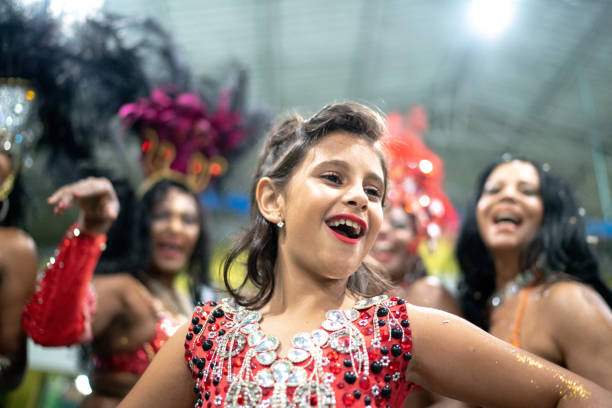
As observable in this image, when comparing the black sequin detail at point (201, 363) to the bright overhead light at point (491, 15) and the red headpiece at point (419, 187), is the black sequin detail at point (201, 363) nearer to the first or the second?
the red headpiece at point (419, 187)

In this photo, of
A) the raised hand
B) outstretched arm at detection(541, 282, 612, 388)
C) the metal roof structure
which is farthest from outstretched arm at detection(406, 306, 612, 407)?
the metal roof structure

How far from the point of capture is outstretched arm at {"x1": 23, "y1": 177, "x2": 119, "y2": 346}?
2018 mm

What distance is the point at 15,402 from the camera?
6.08 meters

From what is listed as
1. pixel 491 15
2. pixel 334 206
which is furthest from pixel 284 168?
pixel 491 15

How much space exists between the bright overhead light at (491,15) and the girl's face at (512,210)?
1.66 m

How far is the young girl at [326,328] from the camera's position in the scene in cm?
132

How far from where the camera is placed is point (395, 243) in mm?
2932

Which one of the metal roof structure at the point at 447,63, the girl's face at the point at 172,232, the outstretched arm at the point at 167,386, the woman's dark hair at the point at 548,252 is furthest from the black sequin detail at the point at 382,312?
the girl's face at the point at 172,232

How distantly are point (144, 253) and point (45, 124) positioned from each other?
27.5 inches

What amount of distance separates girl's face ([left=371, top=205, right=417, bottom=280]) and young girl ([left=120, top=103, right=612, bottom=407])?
122 centimetres

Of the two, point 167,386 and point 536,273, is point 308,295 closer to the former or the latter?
point 167,386

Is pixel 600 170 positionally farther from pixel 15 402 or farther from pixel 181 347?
pixel 15 402

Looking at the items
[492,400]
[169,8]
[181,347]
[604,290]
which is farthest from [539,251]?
[169,8]

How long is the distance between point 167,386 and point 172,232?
4.50ft
